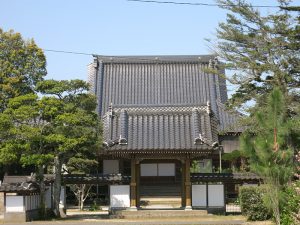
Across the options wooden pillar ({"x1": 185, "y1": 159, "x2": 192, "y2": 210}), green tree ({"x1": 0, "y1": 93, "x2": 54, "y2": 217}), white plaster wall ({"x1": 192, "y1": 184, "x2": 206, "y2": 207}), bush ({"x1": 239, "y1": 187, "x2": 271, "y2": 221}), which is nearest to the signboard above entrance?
white plaster wall ({"x1": 192, "y1": 184, "x2": 206, "y2": 207})

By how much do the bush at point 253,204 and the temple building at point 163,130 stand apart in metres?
3.14

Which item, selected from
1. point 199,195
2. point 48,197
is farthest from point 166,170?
point 48,197

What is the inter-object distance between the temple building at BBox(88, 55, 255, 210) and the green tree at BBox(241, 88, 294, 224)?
26.2ft

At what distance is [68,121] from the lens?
23312 millimetres

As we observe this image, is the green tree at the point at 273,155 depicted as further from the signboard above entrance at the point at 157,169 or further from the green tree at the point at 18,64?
the green tree at the point at 18,64

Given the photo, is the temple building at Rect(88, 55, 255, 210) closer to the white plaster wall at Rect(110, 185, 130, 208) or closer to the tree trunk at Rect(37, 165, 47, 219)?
the white plaster wall at Rect(110, 185, 130, 208)

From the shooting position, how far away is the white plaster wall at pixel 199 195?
84.7ft

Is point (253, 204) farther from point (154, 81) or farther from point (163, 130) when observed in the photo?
point (154, 81)

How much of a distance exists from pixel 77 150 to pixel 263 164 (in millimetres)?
10750

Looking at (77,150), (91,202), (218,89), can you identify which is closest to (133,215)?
(77,150)

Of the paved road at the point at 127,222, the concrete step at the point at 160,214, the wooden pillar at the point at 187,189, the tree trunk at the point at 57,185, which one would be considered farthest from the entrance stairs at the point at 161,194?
the paved road at the point at 127,222

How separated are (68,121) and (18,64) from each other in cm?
1297

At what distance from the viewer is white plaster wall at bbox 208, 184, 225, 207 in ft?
85.0

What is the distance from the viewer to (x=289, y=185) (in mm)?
17234
